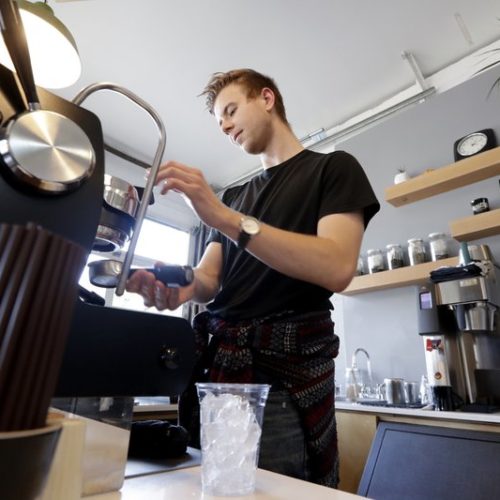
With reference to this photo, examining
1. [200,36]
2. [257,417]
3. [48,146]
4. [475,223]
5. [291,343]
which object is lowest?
[257,417]

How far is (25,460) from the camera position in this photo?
187 millimetres

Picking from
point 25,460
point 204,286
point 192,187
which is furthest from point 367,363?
point 25,460

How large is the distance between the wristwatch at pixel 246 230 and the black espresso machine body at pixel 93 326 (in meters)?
0.22

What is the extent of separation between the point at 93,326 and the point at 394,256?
2150mm

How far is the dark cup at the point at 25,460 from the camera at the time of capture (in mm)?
179

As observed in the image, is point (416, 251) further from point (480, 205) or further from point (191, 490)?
point (191, 490)

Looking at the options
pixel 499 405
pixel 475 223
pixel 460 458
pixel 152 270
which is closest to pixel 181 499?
pixel 152 270

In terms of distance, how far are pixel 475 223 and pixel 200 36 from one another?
76.2 inches

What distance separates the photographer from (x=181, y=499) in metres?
0.35

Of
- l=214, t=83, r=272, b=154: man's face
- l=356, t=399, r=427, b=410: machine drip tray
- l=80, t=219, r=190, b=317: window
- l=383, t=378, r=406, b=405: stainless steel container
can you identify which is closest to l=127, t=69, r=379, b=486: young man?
l=214, t=83, r=272, b=154: man's face

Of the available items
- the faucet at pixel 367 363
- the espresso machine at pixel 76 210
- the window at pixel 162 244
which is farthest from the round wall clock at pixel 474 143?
the window at pixel 162 244

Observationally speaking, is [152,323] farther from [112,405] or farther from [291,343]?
[291,343]

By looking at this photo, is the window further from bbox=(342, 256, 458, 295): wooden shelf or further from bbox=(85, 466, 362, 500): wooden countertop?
bbox=(85, 466, 362, 500): wooden countertop

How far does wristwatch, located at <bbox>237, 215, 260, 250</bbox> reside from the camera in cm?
64
